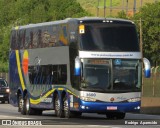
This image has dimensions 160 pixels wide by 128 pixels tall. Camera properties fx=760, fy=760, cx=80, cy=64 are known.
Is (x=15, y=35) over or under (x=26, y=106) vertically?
over

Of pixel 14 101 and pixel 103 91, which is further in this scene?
pixel 14 101

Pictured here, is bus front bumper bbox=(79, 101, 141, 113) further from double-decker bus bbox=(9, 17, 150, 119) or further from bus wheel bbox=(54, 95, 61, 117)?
bus wheel bbox=(54, 95, 61, 117)

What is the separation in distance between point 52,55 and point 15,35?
19.3 feet

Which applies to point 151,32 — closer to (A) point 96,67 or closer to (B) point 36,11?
(B) point 36,11

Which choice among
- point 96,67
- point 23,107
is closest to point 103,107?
point 96,67

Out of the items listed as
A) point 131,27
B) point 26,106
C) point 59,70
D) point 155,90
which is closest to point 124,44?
point 131,27

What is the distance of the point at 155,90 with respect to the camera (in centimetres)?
4262

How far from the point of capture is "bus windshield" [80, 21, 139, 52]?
27.5 metres

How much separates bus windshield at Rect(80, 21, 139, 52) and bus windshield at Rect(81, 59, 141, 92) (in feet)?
1.78

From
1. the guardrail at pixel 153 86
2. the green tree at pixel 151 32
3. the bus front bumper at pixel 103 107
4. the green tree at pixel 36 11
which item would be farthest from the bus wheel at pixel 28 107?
the green tree at pixel 36 11

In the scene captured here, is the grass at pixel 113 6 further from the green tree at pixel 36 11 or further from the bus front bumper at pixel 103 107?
the bus front bumper at pixel 103 107

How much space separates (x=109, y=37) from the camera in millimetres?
27766

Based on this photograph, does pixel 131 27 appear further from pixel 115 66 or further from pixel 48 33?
pixel 48 33

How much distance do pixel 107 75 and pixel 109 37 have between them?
4.81 feet
